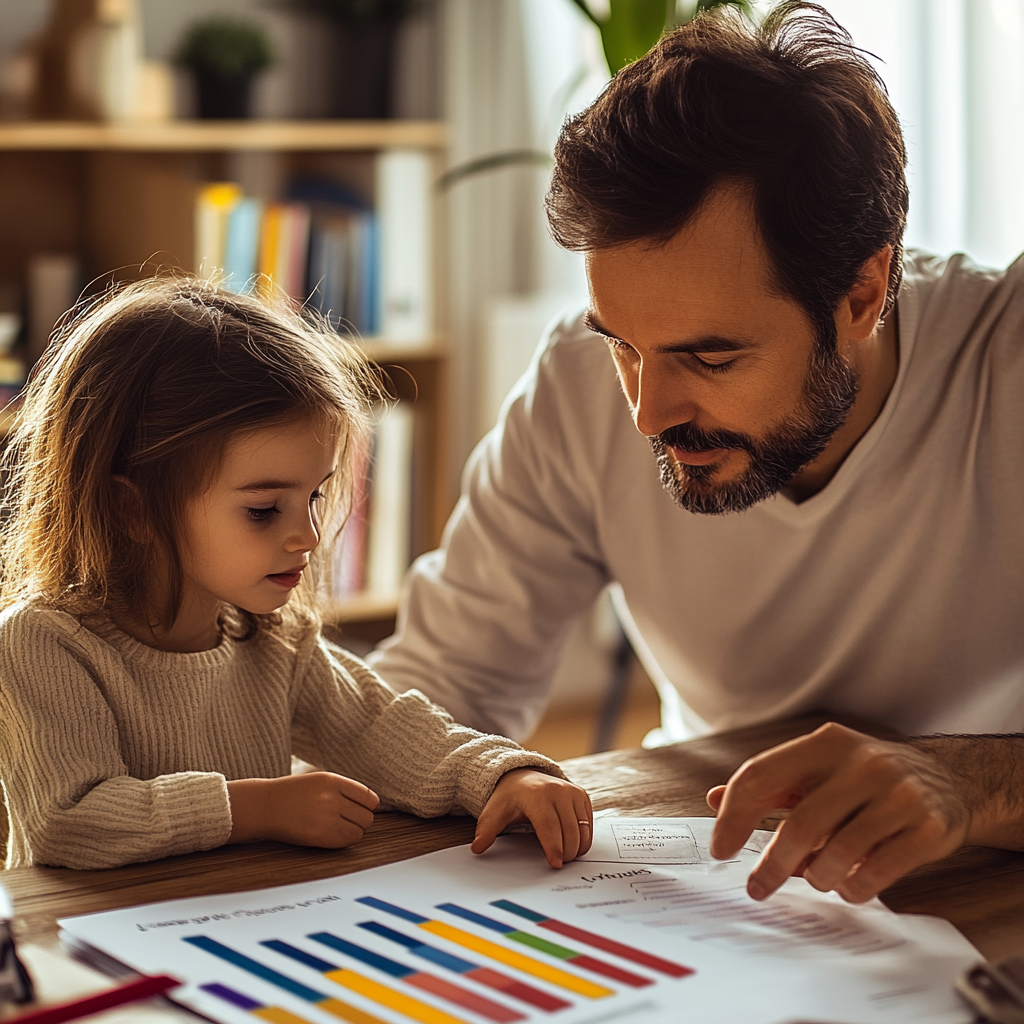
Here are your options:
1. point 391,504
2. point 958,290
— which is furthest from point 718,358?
point 391,504

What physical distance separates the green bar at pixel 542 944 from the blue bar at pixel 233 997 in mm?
149

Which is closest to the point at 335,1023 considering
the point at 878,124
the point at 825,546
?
the point at 825,546

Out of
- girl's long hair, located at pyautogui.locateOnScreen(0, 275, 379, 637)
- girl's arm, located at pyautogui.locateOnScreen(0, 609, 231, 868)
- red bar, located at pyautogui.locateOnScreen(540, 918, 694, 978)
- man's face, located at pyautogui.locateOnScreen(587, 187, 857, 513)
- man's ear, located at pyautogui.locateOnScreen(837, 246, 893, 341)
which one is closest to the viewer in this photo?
red bar, located at pyautogui.locateOnScreen(540, 918, 694, 978)

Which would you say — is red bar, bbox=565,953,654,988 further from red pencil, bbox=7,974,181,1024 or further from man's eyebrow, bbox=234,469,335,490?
man's eyebrow, bbox=234,469,335,490

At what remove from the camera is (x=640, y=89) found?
1.19 meters

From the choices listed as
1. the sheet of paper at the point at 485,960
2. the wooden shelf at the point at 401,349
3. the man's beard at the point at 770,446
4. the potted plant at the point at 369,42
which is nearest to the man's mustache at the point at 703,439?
the man's beard at the point at 770,446

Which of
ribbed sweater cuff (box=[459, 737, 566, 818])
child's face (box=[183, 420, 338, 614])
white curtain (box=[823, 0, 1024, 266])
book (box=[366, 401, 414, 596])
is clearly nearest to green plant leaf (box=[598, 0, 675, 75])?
white curtain (box=[823, 0, 1024, 266])

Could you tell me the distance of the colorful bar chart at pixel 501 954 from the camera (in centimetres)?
67

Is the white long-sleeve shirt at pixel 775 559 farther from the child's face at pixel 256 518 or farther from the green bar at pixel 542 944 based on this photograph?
the green bar at pixel 542 944

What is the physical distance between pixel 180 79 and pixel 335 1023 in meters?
2.43

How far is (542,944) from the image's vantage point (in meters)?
0.72

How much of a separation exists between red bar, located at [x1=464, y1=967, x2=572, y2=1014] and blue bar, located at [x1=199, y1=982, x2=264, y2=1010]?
106mm

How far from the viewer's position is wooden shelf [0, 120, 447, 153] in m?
2.36

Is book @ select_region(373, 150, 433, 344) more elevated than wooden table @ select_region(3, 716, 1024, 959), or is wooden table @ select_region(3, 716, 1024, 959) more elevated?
book @ select_region(373, 150, 433, 344)
